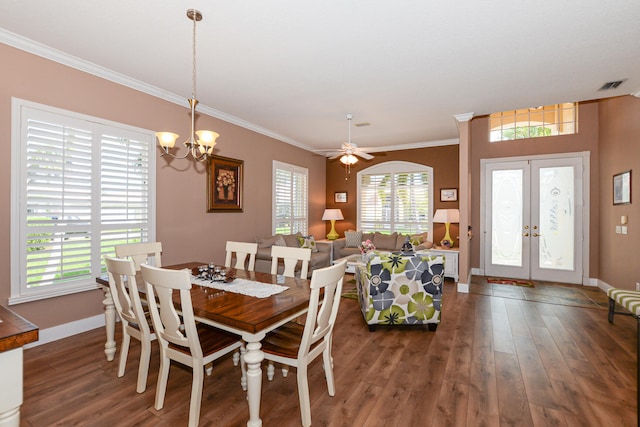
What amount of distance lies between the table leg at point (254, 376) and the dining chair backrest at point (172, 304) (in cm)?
34

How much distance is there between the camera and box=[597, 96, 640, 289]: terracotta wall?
13.3 ft

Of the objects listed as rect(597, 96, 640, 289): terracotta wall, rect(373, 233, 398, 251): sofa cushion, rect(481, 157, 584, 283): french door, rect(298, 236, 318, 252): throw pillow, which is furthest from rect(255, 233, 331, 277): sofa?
rect(597, 96, 640, 289): terracotta wall

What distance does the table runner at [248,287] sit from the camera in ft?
7.34

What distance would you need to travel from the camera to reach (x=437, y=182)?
6.71 m

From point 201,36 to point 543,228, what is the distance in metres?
6.23

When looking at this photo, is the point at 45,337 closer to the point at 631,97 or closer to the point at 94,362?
the point at 94,362

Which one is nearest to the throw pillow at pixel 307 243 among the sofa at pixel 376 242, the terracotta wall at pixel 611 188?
the sofa at pixel 376 242

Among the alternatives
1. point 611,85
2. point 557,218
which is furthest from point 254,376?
point 557,218

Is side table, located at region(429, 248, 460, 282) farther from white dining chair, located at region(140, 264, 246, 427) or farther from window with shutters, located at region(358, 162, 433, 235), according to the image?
white dining chair, located at region(140, 264, 246, 427)

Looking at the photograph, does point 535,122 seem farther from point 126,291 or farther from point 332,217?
point 126,291

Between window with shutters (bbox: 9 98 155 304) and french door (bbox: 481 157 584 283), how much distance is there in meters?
6.06

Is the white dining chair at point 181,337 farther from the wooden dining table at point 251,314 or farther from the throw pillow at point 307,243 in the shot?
the throw pillow at point 307,243

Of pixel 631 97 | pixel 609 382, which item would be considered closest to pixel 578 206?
pixel 631 97

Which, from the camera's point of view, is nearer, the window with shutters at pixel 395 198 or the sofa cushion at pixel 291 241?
the sofa cushion at pixel 291 241
